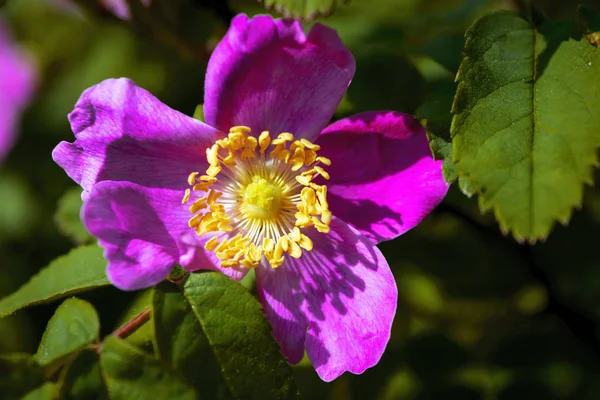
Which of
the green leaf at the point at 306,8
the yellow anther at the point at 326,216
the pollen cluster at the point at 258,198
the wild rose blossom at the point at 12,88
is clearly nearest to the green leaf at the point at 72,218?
the pollen cluster at the point at 258,198

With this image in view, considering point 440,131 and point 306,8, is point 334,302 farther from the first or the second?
point 306,8

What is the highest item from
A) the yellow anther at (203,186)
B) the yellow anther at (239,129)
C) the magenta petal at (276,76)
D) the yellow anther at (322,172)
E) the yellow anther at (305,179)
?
the magenta petal at (276,76)

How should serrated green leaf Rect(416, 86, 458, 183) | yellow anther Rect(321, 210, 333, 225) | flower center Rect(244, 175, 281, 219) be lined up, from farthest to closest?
flower center Rect(244, 175, 281, 219) → yellow anther Rect(321, 210, 333, 225) → serrated green leaf Rect(416, 86, 458, 183)

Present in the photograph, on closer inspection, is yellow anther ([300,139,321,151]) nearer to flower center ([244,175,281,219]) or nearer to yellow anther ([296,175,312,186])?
yellow anther ([296,175,312,186])

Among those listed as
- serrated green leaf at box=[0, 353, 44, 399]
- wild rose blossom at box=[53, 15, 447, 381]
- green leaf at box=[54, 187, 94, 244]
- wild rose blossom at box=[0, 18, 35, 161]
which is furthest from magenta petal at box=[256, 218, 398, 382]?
wild rose blossom at box=[0, 18, 35, 161]

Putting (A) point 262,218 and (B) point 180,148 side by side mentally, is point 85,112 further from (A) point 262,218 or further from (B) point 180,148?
(A) point 262,218

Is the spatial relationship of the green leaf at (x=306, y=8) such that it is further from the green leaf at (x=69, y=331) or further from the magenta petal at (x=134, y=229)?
the green leaf at (x=69, y=331)
